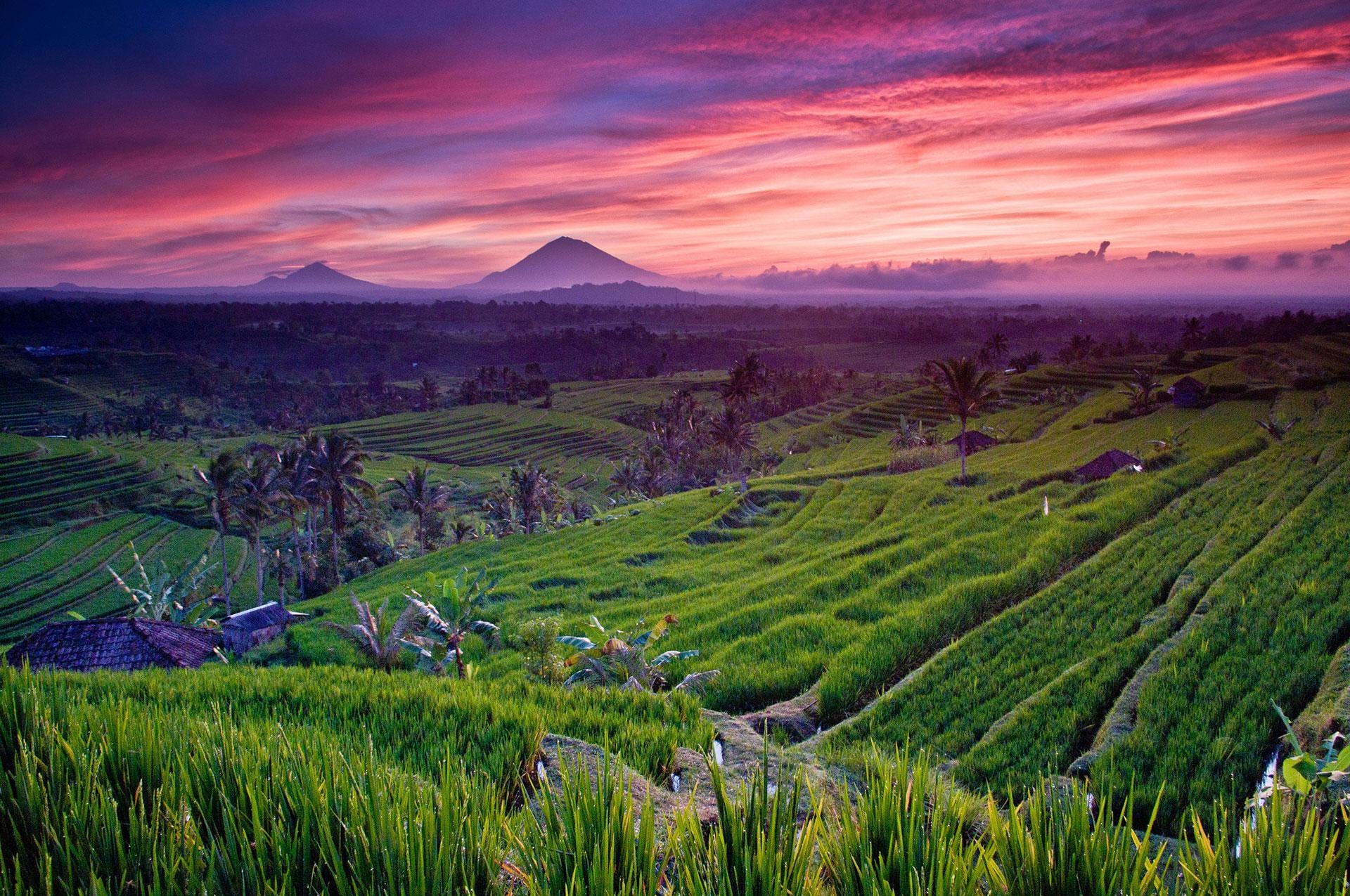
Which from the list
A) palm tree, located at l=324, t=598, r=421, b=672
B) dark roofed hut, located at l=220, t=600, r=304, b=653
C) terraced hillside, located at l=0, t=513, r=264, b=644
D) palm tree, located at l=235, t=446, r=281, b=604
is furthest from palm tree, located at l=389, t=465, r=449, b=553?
palm tree, located at l=324, t=598, r=421, b=672

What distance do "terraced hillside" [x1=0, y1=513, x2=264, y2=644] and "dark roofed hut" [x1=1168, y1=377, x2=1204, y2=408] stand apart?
2445 inches

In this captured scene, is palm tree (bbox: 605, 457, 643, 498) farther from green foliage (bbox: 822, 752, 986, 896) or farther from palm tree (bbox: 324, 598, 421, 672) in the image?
green foliage (bbox: 822, 752, 986, 896)

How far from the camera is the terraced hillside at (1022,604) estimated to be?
7.68 m

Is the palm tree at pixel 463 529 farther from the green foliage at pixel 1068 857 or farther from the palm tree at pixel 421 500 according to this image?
the green foliage at pixel 1068 857

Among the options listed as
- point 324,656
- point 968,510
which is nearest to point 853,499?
point 968,510

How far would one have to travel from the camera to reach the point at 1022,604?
39.6 feet

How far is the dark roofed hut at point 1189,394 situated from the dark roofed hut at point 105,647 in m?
52.7

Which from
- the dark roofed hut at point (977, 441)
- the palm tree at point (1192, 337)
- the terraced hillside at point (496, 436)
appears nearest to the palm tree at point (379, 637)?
the dark roofed hut at point (977, 441)

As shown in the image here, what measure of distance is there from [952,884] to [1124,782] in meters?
5.26

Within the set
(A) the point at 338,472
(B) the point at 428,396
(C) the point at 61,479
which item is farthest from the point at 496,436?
(A) the point at 338,472

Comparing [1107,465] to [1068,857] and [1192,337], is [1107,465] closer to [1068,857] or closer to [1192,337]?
[1068,857]

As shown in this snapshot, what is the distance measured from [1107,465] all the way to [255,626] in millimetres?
32854

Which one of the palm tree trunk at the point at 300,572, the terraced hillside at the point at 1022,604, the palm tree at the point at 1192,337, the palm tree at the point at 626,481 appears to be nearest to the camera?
the terraced hillside at the point at 1022,604

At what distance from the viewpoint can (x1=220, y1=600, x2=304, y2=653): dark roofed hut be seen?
79.7ft
